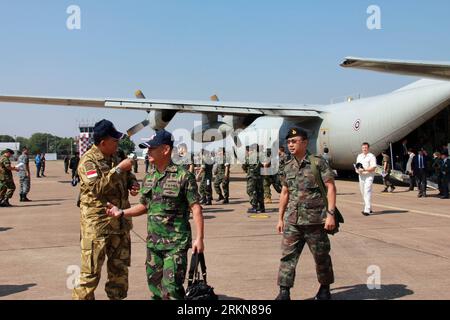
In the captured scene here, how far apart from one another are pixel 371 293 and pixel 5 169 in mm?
13443

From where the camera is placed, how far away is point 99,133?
4.71 meters

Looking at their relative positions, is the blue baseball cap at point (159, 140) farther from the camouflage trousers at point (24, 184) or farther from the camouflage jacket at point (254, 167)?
the camouflage trousers at point (24, 184)

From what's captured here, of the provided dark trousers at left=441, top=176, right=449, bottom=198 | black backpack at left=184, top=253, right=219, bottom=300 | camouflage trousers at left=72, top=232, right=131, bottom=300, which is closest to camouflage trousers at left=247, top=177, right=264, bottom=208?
dark trousers at left=441, top=176, right=449, bottom=198

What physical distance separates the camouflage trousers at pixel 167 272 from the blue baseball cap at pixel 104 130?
1257 mm

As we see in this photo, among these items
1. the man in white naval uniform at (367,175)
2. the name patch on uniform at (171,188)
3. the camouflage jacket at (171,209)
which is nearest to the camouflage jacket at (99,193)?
the camouflage jacket at (171,209)

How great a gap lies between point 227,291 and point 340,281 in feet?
5.25

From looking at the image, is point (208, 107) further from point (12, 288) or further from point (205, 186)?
point (12, 288)

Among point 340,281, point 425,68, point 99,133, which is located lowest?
point 340,281

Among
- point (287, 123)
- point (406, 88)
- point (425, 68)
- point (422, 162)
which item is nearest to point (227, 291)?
point (425, 68)

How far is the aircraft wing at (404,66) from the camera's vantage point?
37.2ft

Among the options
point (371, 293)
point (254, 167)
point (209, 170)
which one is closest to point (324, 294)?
point (371, 293)
